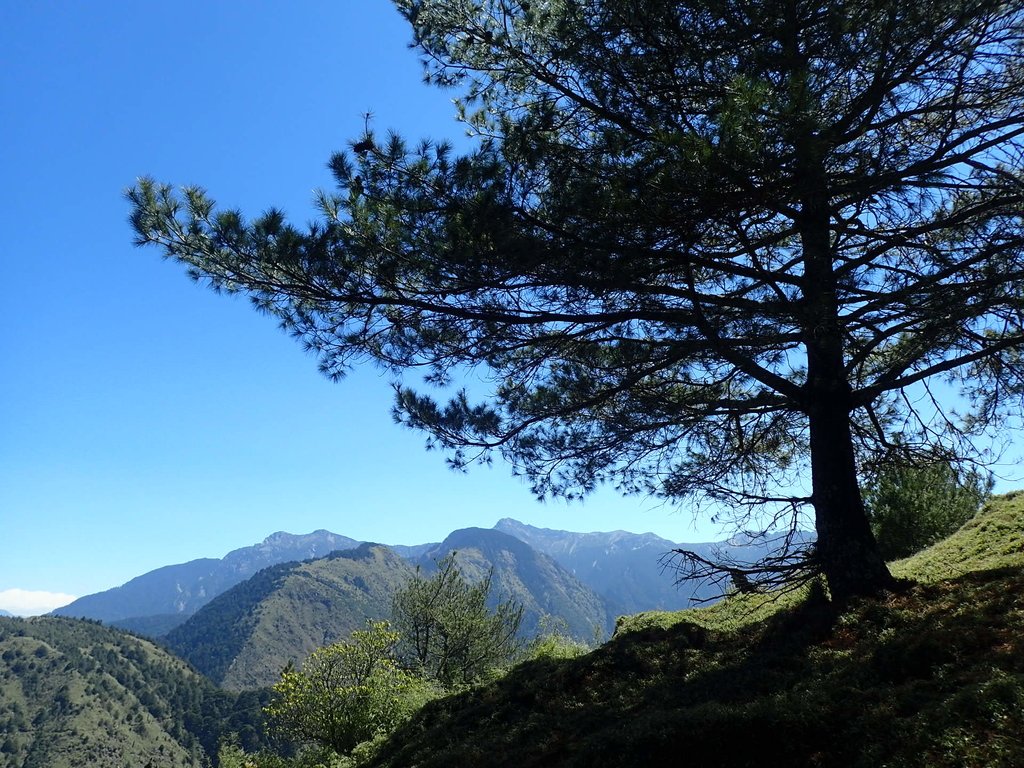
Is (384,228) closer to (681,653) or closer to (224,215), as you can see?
(224,215)

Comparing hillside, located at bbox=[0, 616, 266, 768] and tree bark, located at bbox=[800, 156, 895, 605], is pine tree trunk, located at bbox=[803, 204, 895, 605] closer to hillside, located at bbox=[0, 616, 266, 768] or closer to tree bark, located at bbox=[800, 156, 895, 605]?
tree bark, located at bbox=[800, 156, 895, 605]

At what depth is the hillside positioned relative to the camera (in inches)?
4653

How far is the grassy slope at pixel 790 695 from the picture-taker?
4.14 metres

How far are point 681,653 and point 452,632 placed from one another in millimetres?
20905

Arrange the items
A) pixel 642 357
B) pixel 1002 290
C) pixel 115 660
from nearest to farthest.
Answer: pixel 1002 290 < pixel 642 357 < pixel 115 660

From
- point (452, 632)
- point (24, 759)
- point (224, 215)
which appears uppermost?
point (224, 215)

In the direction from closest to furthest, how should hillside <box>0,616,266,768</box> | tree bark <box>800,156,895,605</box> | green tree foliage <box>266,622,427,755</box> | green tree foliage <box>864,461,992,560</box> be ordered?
tree bark <box>800,156,895,605</box>, green tree foliage <box>266,622,427,755</box>, green tree foliage <box>864,461,992,560</box>, hillside <box>0,616,266,768</box>

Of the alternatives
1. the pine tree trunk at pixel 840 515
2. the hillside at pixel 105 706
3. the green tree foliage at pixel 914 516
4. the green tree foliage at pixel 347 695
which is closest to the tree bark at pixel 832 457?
the pine tree trunk at pixel 840 515

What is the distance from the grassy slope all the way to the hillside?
390ft

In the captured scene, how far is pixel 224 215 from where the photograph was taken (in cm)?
741

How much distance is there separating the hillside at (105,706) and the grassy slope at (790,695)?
118959 millimetres

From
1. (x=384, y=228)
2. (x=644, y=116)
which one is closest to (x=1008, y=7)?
(x=644, y=116)

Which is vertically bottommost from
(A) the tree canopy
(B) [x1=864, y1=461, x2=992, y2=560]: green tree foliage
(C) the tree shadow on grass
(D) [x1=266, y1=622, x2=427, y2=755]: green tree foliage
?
(D) [x1=266, y1=622, x2=427, y2=755]: green tree foliage

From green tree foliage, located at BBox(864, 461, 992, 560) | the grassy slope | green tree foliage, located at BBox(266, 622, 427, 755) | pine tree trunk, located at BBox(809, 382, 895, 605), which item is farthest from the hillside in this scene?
pine tree trunk, located at BBox(809, 382, 895, 605)
